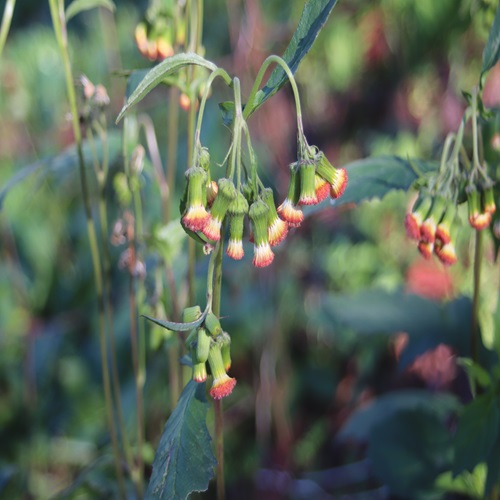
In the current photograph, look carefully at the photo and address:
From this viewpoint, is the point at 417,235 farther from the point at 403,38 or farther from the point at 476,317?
the point at 403,38

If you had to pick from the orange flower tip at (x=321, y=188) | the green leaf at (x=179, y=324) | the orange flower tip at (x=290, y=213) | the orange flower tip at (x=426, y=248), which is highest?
the orange flower tip at (x=321, y=188)

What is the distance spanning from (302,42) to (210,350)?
0.29 meters

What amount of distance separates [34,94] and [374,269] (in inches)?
62.3

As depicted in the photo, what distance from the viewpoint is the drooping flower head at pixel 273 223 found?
59cm

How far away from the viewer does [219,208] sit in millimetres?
567

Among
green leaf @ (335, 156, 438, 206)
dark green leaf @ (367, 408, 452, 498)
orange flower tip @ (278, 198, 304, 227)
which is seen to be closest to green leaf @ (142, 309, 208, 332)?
orange flower tip @ (278, 198, 304, 227)

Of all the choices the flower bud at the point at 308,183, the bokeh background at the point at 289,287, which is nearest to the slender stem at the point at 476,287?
the bokeh background at the point at 289,287

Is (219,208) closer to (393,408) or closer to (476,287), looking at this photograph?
(476,287)

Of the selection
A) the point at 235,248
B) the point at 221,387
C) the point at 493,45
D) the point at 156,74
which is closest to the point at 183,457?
the point at 221,387

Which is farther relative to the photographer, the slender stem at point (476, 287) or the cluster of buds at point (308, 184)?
the slender stem at point (476, 287)

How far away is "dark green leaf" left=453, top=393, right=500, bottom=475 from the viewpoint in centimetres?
76

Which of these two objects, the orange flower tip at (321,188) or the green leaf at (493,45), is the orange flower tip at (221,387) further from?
the green leaf at (493,45)

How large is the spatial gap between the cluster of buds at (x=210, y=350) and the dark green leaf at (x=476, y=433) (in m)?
0.34

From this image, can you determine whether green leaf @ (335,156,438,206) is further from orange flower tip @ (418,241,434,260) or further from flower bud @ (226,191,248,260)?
flower bud @ (226,191,248,260)
